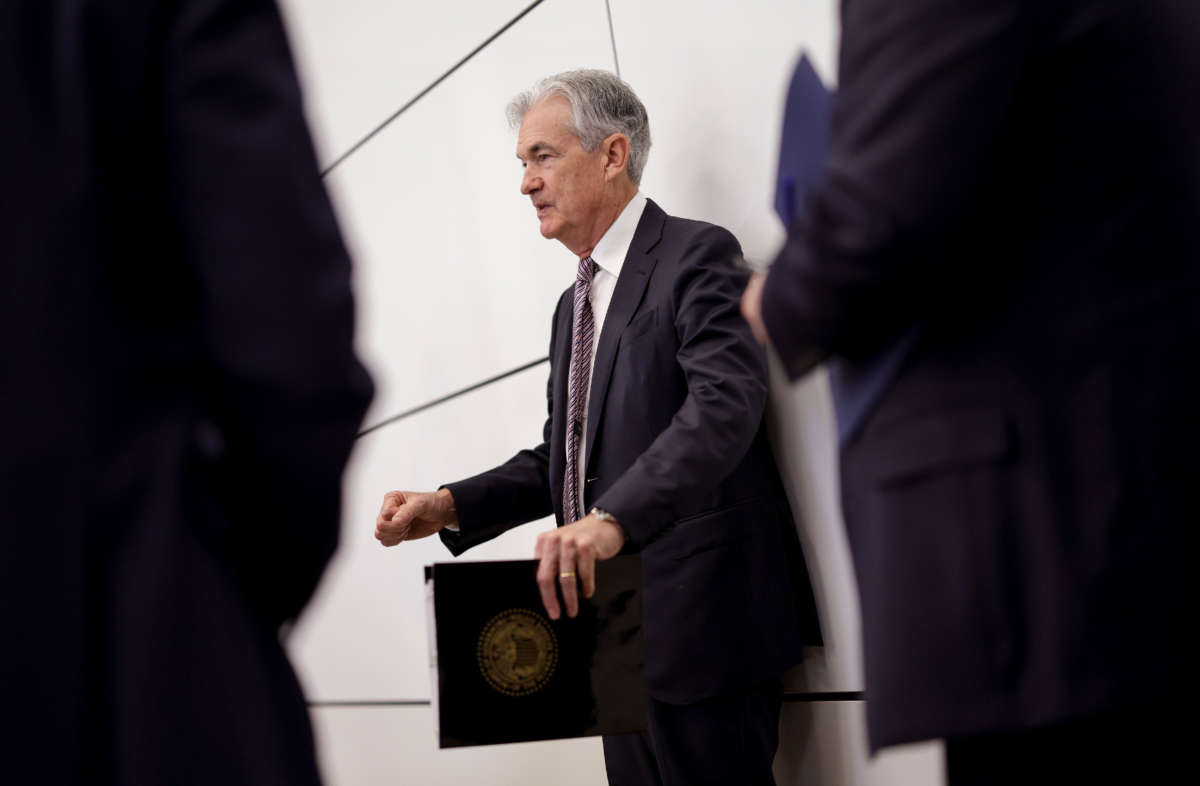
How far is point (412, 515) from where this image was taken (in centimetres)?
183

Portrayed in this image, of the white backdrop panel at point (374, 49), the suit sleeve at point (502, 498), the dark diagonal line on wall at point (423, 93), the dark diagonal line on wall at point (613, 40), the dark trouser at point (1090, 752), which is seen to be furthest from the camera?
the white backdrop panel at point (374, 49)

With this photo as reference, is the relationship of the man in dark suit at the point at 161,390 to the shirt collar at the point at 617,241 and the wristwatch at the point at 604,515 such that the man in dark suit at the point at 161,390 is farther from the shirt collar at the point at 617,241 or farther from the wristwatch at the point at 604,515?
the shirt collar at the point at 617,241

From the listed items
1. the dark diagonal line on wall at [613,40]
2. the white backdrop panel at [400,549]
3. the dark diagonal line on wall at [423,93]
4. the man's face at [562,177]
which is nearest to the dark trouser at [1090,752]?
the man's face at [562,177]

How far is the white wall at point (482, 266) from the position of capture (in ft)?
6.38

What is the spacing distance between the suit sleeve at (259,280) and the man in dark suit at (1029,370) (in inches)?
15.3

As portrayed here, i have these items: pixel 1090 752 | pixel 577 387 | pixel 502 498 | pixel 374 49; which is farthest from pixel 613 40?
pixel 1090 752

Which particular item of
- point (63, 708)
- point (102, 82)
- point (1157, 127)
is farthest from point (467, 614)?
point (1157, 127)

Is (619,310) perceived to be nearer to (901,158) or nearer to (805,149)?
(805,149)

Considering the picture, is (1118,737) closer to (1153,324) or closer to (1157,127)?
(1153,324)

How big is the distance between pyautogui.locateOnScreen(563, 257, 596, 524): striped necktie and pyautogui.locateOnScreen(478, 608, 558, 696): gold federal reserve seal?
526 mm

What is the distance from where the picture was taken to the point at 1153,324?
793 millimetres

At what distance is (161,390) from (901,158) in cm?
55

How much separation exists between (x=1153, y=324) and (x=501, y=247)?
2143 mm

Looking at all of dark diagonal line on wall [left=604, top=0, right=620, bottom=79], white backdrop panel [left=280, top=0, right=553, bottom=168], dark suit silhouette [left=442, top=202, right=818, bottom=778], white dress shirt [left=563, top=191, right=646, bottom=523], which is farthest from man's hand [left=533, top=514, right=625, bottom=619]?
white backdrop panel [left=280, top=0, right=553, bottom=168]
